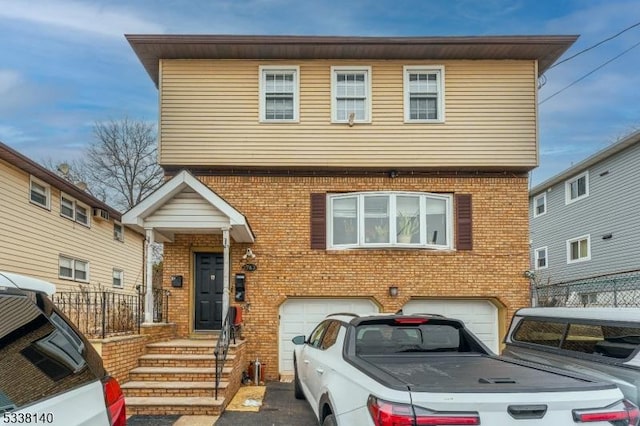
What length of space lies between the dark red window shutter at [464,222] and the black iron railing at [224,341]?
5375 mm

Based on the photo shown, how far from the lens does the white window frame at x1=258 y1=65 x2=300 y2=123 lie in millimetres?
11602

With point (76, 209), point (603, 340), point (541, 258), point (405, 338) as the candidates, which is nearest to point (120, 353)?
point (405, 338)

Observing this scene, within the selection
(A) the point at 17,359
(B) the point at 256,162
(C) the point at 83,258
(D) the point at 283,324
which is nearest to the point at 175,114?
(B) the point at 256,162

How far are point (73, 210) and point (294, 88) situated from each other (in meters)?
9.58

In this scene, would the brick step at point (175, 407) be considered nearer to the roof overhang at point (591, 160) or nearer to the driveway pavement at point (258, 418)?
the driveway pavement at point (258, 418)

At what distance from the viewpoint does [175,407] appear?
7.58 metres

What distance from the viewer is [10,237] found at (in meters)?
13.1

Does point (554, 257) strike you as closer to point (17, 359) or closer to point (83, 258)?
point (83, 258)

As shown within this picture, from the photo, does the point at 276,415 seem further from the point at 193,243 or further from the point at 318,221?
the point at 193,243

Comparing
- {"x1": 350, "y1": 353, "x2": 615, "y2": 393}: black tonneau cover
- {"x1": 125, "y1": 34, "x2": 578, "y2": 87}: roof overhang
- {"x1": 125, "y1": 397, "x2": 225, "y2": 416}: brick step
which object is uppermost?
{"x1": 125, "y1": 34, "x2": 578, "y2": 87}: roof overhang

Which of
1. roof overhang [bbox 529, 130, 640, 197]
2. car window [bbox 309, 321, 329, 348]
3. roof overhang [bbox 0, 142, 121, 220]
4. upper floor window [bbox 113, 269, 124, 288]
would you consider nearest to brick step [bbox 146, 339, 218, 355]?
car window [bbox 309, 321, 329, 348]

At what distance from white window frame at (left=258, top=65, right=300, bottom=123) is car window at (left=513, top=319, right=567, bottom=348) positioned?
279 inches

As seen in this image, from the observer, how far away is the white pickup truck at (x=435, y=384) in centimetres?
329

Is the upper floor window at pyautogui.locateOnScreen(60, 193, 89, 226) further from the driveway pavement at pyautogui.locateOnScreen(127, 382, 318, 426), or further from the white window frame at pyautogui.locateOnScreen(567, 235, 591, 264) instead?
the white window frame at pyautogui.locateOnScreen(567, 235, 591, 264)
